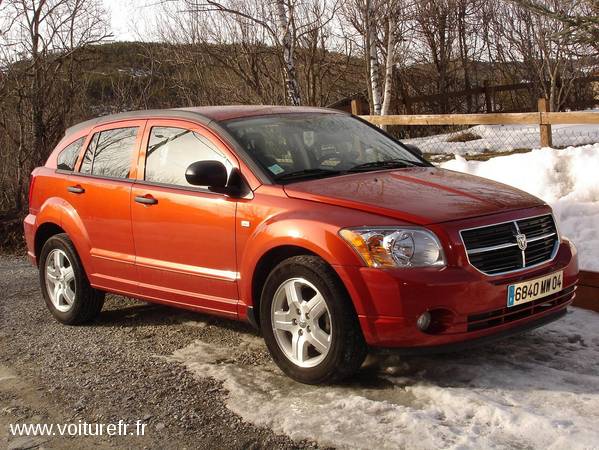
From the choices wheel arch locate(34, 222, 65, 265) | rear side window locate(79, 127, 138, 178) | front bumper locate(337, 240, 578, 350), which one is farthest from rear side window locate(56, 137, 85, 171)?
front bumper locate(337, 240, 578, 350)

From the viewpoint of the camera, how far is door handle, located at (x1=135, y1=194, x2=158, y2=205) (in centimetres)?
499

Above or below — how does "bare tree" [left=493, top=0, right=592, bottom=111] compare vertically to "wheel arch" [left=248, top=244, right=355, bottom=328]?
above

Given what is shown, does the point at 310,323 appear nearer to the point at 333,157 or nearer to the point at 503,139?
the point at 333,157

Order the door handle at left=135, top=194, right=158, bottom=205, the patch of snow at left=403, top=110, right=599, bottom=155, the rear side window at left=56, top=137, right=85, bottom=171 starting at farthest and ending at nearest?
the patch of snow at left=403, top=110, right=599, bottom=155, the rear side window at left=56, top=137, right=85, bottom=171, the door handle at left=135, top=194, right=158, bottom=205

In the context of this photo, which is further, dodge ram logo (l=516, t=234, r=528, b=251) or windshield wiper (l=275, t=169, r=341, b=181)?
windshield wiper (l=275, t=169, r=341, b=181)

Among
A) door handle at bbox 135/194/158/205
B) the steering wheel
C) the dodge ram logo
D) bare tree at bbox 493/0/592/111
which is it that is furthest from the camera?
bare tree at bbox 493/0/592/111

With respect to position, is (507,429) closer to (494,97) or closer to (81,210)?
(81,210)

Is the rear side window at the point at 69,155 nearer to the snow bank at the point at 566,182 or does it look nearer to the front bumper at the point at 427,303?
the front bumper at the point at 427,303

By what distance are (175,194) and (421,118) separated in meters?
7.69

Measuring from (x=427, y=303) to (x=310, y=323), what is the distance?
74cm

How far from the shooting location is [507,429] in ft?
10.9

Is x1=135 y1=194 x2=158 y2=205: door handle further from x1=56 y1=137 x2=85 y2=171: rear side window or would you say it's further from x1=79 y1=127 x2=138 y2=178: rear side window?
x1=56 y1=137 x2=85 y2=171: rear side window

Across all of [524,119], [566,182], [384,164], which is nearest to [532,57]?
[524,119]

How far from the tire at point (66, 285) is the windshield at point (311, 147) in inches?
77.1
